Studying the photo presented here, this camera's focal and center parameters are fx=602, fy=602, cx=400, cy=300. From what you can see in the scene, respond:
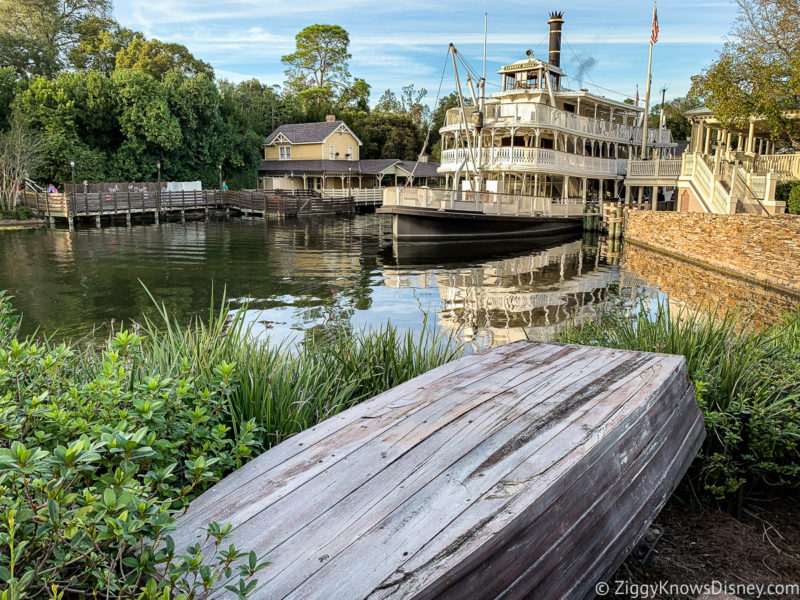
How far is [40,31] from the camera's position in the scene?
55938 mm

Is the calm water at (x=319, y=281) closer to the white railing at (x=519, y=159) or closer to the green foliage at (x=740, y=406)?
the green foliage at (x=740, y=406)

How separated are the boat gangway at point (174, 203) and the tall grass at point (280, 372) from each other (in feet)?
107

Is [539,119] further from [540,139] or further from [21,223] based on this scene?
[21,223]

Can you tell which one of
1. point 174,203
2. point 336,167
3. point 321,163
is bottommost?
point 174,203

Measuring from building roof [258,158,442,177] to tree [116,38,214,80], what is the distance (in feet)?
33.8

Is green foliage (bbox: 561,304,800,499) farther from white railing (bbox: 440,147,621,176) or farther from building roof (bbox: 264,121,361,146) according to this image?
building roof (bbox: 264,121,361,146)

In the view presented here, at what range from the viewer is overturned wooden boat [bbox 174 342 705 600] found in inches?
65.8

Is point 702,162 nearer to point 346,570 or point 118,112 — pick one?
point 346,570

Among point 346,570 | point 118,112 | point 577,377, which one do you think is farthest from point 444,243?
point 118,112

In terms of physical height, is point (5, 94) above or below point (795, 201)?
above

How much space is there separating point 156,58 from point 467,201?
4314 cm

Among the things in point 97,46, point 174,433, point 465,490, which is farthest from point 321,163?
point 465,490

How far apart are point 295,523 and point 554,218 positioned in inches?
1185

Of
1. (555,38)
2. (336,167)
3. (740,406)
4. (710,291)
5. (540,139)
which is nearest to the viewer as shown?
(740,406)
